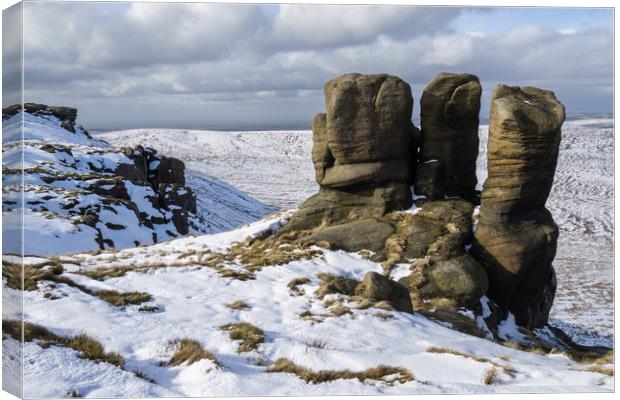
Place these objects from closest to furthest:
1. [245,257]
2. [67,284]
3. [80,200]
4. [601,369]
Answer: [601,369] → [67,284] → [245,257] → [80,200]

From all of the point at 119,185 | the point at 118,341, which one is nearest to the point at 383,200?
the point at 118,341

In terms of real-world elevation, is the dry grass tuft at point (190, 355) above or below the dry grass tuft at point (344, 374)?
above

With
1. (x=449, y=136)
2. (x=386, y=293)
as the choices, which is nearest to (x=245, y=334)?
(x=386, y=293)

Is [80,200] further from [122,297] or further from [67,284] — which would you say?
[122,297]

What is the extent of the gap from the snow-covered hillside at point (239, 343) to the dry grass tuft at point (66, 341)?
4cm

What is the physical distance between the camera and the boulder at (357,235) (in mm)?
21031

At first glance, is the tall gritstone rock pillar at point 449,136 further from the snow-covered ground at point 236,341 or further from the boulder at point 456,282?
the snow-covered ground at point 236,341

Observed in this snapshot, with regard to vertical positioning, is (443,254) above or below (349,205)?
below

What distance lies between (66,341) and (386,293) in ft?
29.2

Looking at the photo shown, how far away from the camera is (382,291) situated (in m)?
16.0

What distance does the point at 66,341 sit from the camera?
34.6ft

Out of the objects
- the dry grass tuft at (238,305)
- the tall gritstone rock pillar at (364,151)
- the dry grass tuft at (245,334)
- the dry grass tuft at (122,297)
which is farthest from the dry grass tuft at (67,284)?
the tall gritstone rock pillar at (364,151)

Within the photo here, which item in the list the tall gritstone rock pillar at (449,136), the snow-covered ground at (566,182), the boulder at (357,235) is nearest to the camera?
the boulder at (357,235)

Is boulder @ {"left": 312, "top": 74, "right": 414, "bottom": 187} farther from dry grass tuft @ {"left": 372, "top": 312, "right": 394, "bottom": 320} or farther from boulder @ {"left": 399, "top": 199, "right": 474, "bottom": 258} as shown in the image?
dry grass tuft @ {"left": 372, "top": 312, "right": 394, "bottom": 320}
